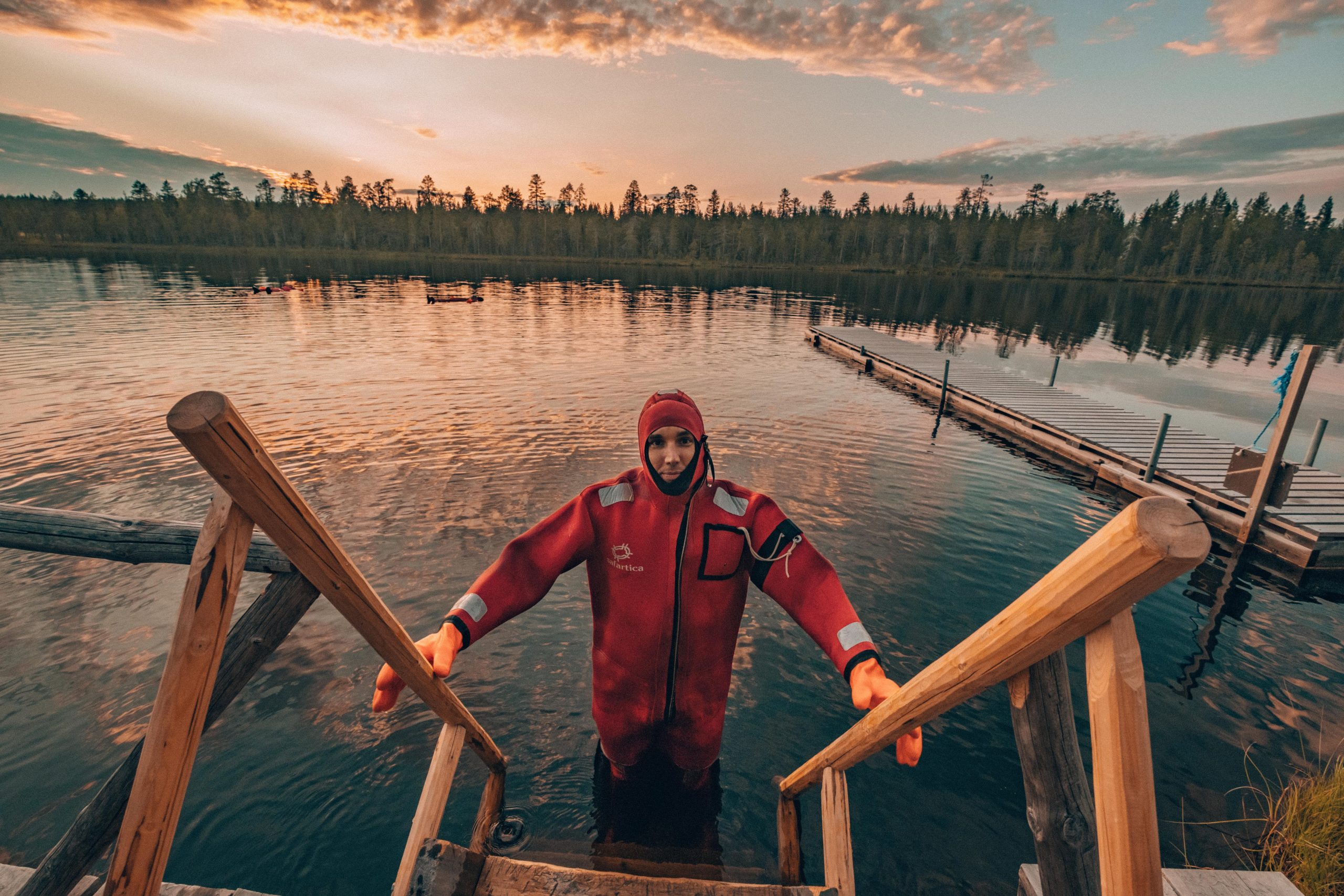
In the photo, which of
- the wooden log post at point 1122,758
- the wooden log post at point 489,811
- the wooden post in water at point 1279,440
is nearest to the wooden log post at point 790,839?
the wooden log post at point 489,811

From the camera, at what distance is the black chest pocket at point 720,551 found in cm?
321

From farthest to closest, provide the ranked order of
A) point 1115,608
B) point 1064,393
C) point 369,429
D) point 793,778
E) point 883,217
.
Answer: point 883,217
point 1064,393
point 369,429
point 793,778
point 1115,608

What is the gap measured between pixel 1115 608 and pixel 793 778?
118 inches

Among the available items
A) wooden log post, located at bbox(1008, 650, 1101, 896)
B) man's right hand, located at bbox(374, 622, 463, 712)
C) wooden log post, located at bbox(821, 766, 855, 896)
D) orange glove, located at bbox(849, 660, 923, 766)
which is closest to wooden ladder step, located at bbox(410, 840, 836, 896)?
wooden log post, located at bbox(821, 766, 855, 896)

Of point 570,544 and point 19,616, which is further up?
point 570,544

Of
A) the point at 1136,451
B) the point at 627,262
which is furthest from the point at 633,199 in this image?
the point at 1136,451

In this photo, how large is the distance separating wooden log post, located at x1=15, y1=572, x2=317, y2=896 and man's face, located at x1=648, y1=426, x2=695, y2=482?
1.81 metres

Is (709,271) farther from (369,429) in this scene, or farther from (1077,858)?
(1077,858)

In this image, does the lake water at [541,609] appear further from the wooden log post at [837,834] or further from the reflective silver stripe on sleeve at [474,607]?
the reflective silver stripe on sleeve at [474,607]

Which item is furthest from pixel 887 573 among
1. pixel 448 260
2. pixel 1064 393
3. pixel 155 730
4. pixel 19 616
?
pixel 448 260

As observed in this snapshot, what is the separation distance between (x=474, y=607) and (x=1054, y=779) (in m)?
2.71

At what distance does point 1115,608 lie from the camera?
1230 millimetres

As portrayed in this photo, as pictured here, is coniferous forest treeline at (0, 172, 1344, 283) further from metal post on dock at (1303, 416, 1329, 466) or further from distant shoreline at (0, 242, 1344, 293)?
metal post on dock at (1303, 416, 1329, 466)

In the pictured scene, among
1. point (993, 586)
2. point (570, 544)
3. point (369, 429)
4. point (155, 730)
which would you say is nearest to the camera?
point (155, 730)
